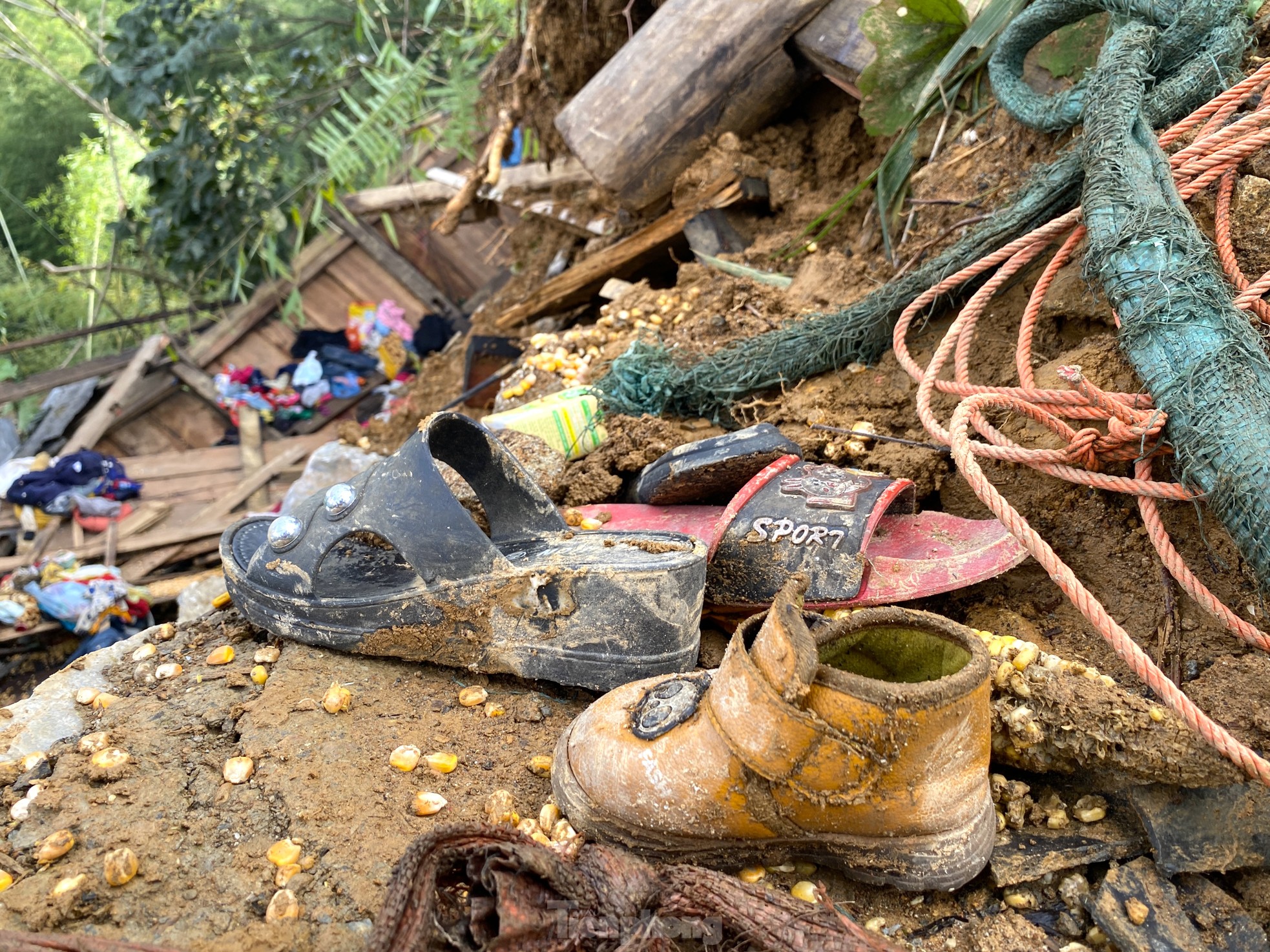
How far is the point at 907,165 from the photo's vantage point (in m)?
2.76

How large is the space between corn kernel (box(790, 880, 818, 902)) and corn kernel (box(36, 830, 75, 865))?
113 cm

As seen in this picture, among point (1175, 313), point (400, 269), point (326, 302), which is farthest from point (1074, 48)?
point (326, 302)

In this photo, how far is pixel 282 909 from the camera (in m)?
1.22

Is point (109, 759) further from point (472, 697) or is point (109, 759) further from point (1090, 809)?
point (1090, 809)

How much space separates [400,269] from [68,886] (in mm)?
4994

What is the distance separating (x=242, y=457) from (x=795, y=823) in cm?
517

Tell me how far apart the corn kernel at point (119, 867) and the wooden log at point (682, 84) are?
2.79m

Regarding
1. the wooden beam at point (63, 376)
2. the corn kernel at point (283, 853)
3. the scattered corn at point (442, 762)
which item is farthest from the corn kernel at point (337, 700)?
the wooden beam at point (63, 376)

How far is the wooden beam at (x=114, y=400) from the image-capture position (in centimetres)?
536

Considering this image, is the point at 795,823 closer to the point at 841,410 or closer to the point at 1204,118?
the point at 841,410

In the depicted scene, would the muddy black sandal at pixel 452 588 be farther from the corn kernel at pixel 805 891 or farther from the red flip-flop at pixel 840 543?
the corn kernel at pixel 805 891

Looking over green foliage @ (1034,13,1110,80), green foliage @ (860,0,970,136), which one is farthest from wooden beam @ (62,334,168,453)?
green foliage @ (1034,13,1110,80)

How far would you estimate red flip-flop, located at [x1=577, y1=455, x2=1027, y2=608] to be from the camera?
70.0 inches

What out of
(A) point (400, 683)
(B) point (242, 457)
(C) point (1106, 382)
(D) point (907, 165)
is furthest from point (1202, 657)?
(B) point (242, 457)
